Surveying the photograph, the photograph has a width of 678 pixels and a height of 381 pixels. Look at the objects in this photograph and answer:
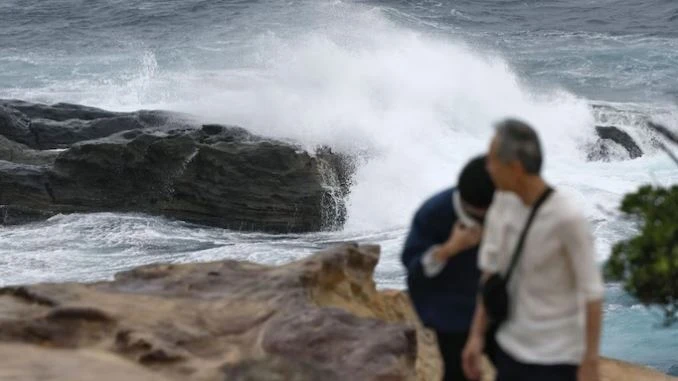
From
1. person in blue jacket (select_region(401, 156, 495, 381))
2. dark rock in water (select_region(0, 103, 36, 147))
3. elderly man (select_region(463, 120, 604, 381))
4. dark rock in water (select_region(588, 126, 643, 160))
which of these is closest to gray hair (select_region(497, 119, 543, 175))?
elderly man (select_region(463, 120, 604, 381))

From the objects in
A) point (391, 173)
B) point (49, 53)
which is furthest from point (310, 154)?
point (49, 53)

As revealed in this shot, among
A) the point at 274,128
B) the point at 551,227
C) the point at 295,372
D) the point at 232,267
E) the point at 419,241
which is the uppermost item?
the point at 551,227

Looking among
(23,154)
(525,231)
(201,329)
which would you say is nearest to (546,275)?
(525,231)

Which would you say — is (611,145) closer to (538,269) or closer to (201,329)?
(201,329)

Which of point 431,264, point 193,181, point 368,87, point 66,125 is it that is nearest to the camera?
point 431,264

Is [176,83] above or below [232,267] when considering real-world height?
below

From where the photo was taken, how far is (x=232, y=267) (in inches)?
234

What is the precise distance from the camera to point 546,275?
3.50 m

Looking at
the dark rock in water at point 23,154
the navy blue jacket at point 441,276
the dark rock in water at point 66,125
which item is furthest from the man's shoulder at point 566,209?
the dark rock in water at point 66,125

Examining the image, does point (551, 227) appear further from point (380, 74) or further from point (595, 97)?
point (595, 97)

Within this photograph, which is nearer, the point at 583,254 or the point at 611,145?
A: the point at 583,254

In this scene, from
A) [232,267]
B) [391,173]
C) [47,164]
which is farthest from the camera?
[391,173]

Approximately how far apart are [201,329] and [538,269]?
197cm

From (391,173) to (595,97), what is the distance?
854cm
